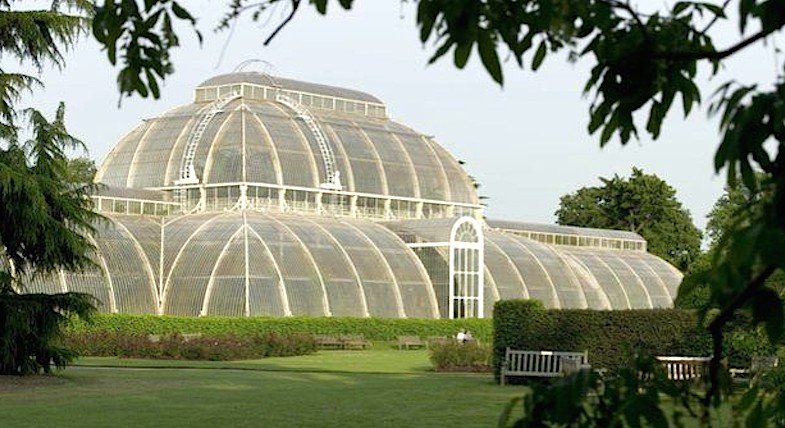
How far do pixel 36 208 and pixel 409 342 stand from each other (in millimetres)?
25434

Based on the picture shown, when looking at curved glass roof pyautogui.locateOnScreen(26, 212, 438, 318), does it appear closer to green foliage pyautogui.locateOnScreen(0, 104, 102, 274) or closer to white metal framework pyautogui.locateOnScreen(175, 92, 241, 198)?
white metal framework pyautogui.locateOnScreen(175, 92, 241, 198)

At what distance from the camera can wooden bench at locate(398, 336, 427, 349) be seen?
49.8 metres

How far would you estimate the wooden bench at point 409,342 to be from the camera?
49.8 m

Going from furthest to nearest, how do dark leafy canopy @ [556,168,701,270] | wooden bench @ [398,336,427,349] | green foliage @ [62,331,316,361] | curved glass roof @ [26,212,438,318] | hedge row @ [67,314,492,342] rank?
dark leafy canopy @ [556,168,701,270]
curved glass roof @ [26,212,438,318]
wooden bench @ [398,336,427,349]
hedge row @ [67,314,492,342]
green foliage @ [62,331,316,361]

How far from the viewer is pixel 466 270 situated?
197 feet

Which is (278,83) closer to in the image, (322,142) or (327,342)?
(322,142)

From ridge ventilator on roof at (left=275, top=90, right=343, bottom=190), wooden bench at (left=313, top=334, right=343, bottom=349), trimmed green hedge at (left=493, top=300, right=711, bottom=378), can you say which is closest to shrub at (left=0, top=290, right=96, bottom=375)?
trimmed green hedge at (left=493, top=300, right=711, bottom=378)

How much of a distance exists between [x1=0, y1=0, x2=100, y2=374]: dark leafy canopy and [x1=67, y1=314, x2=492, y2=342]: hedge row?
14993mm

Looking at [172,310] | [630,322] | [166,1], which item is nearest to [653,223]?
[172,310]

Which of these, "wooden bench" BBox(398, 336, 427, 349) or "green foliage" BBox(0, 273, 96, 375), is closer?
"green foliage" BBox(0, 273, 96, 375)

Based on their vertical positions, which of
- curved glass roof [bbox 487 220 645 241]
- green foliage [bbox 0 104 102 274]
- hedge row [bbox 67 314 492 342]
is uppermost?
curved glass roof [bbox 487 220 645 241]

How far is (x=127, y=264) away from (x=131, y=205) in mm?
7566

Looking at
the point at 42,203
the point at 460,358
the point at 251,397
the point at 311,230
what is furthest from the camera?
the point at 311,230

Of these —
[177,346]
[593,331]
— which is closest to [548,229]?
[177,346]
